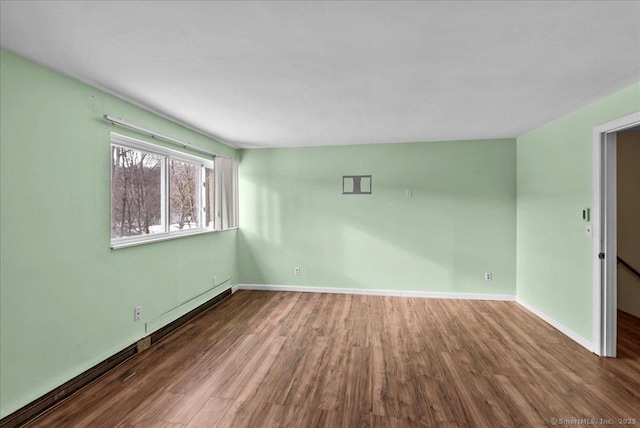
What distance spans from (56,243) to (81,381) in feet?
3.49

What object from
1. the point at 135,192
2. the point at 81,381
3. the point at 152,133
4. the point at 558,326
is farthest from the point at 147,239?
the point at 558,326

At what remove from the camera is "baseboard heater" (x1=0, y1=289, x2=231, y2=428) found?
5.80ft

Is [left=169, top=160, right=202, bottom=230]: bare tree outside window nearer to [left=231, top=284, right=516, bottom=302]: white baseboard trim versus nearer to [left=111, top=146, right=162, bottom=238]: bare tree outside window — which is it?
[left=111, top=146, right=162, bottom=238]: bare tree outside window

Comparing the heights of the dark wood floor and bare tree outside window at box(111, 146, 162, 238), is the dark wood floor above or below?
below

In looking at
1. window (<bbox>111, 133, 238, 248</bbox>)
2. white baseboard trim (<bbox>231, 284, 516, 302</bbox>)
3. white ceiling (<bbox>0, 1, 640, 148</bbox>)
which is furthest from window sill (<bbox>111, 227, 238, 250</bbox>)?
white baseboard trim (<bbox>231, 284, 516, 302</bbox>)

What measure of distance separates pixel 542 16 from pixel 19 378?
3.60 meters

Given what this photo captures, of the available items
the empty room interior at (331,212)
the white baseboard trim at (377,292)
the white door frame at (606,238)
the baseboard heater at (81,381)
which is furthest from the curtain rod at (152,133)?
the white door frame at (606,238)

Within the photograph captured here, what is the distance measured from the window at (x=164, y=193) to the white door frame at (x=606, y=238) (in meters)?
4.18

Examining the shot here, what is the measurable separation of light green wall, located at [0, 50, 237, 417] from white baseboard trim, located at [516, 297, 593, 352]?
4278 millimetres

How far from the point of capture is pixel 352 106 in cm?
274

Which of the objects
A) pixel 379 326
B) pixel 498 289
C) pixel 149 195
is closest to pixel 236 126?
pixel 149 195

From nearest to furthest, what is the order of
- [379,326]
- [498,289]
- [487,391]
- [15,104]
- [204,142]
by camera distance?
[15,104] < [487,391] < [379,326] < [204,142] < [498,289]

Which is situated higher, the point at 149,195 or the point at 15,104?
the point at 15,104

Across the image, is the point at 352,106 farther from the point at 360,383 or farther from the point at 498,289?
Answer: the point at 498,289
